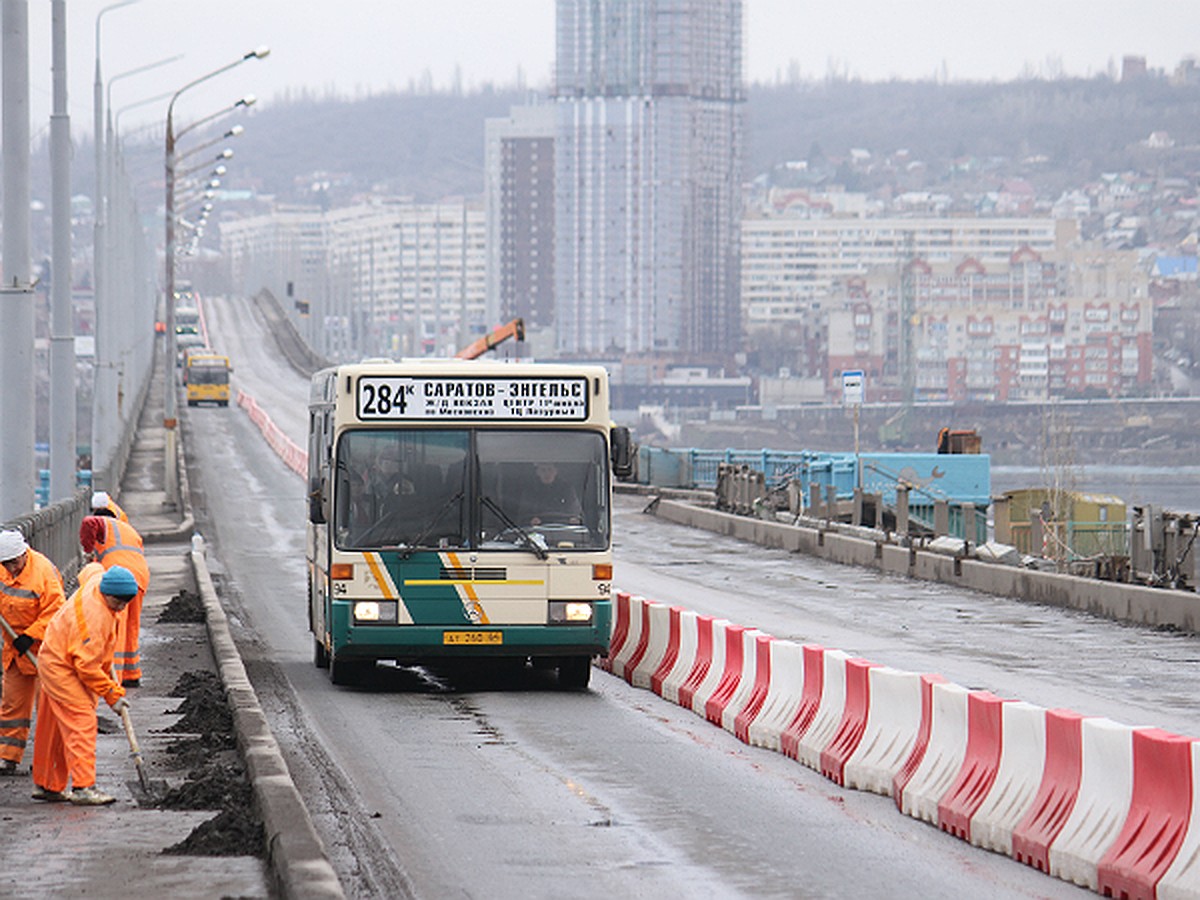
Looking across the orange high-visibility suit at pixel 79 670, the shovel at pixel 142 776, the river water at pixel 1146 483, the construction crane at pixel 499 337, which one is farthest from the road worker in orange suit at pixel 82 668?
the river water at pixel 1146 483

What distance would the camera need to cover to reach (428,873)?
9.95 m

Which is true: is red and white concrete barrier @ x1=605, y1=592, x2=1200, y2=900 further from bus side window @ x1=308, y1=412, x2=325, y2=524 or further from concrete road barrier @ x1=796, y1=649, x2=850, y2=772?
bus side window @ x1=308, y1=412, x2=325, y2=524

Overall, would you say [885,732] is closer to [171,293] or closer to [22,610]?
[22,610]

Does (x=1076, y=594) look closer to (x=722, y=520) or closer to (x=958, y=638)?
(x=958, y=638)

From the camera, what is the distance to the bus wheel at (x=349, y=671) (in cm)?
1870

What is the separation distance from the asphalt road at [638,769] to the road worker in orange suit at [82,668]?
1213 millimetres

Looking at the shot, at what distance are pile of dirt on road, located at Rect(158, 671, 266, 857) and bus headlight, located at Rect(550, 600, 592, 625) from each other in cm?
267

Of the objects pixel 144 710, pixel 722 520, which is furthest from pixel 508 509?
pixel 722 520

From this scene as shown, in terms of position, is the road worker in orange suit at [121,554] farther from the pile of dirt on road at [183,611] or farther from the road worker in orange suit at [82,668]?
the pile of dirt on road at [183,611]

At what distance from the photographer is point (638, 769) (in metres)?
13.5

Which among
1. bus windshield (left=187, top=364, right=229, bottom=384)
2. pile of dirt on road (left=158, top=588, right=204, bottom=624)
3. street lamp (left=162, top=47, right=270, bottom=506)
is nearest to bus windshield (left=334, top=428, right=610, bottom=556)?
pile of dirt on road (left=158, top=588, right=204, bottom=624)

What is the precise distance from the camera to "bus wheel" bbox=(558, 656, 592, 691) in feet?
60.4

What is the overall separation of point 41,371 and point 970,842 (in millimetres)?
184803

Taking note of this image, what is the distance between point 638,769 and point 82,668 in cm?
366
